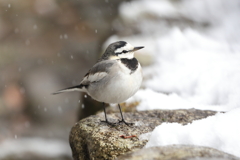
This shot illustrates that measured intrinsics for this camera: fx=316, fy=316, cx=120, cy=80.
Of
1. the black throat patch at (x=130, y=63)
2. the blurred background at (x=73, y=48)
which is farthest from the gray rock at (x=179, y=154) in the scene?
the blurred background at (x=73, y=48)

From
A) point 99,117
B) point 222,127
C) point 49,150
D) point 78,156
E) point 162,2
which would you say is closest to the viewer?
point 222,127

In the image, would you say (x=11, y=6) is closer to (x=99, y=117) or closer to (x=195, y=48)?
(x=195, y=48)

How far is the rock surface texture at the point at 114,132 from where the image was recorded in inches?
143

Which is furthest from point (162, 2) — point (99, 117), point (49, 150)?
point (99, 117)

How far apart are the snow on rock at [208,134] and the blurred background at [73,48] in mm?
3395

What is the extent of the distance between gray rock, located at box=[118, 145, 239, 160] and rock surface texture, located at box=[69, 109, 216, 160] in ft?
2.39

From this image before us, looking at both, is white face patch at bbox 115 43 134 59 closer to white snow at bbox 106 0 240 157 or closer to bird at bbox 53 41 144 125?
bird at bbox 53 41 144 125

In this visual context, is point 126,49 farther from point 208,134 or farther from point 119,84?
point 208,134

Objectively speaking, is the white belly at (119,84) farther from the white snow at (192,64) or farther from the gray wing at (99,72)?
the white snow at (192,64)

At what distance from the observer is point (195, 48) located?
26.9ft

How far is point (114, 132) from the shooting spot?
13.3 feet

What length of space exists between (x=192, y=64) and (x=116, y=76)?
3.79 m

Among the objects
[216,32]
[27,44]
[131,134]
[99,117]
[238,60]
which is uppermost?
[27,44]

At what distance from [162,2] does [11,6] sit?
183 inches
